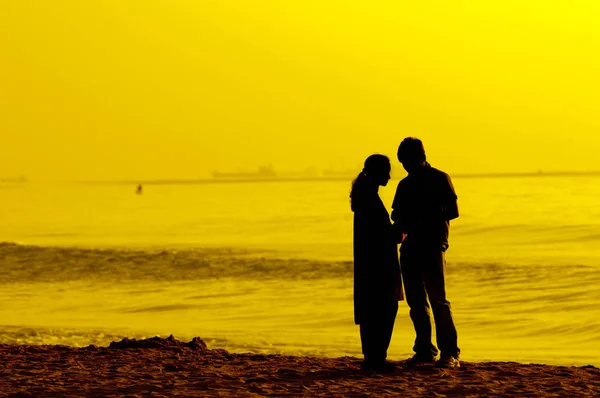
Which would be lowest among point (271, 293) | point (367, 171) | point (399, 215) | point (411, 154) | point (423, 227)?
point (271, 293)

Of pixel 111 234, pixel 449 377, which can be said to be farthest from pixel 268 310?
pixel 111 234

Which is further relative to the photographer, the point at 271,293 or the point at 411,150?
the point at 271,293

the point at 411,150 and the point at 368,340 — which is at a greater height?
the point at 411,150

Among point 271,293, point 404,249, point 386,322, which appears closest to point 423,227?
point 404,249

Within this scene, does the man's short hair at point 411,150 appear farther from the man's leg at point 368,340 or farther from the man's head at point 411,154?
the man's leg at point 368,340

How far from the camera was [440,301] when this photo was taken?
9414 millimetres

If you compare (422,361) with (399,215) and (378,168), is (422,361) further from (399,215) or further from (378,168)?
(378,168)

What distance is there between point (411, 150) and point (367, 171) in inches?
16.5

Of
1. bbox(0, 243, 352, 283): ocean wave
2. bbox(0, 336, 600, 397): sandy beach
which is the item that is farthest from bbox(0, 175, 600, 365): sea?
bbox(0, 336, 600, 397): sandy beach

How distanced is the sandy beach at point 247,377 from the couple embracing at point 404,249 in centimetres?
35

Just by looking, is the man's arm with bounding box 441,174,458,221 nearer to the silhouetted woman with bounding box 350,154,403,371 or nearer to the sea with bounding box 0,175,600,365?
the silhouetted woman with bounding box 350,154,403,371

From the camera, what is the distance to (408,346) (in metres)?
15.0

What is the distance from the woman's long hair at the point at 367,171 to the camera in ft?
30.0

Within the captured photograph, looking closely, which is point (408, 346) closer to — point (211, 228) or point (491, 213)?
point (211, 228)
